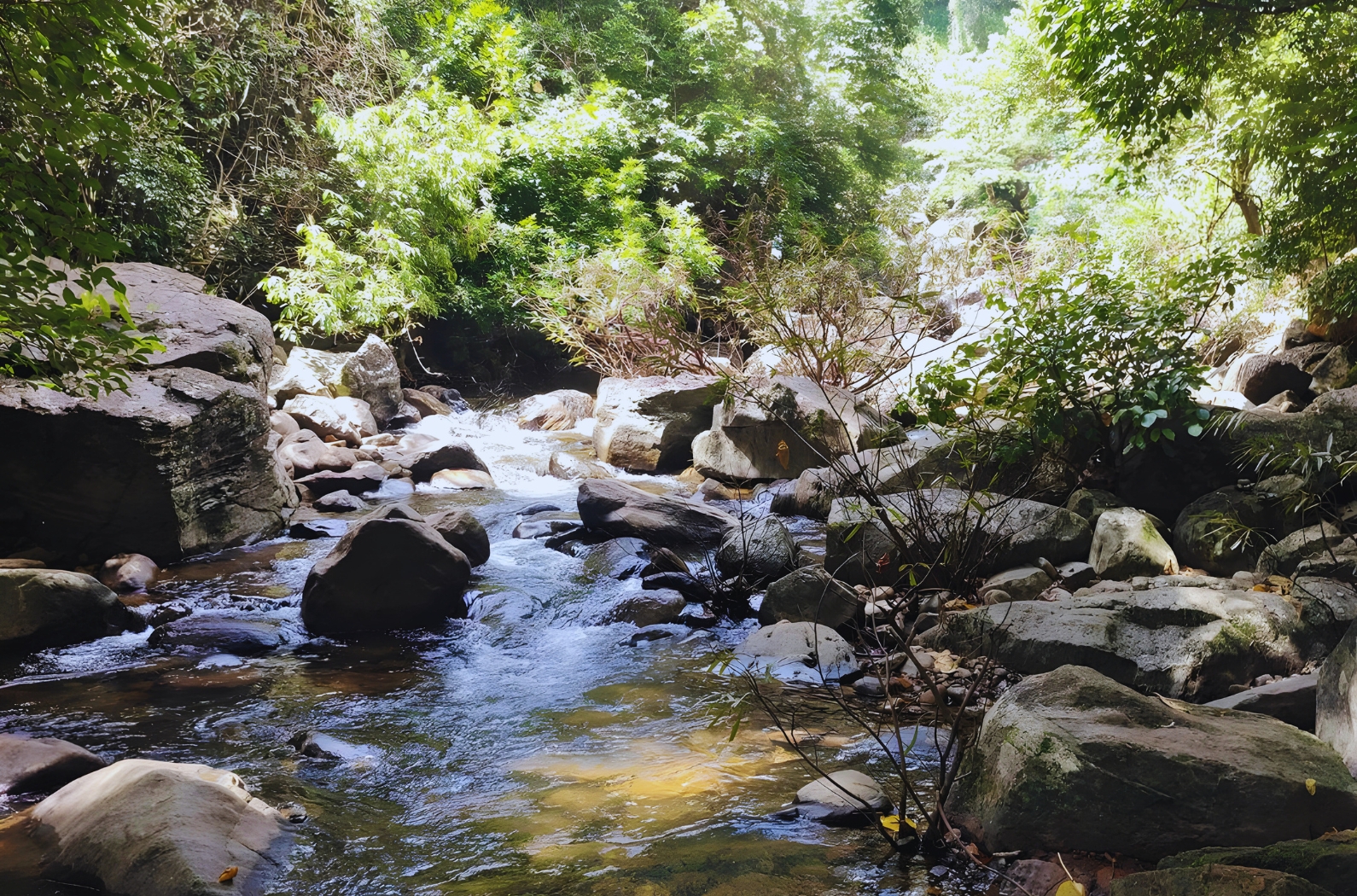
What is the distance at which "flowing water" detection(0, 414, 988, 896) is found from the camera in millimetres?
2789

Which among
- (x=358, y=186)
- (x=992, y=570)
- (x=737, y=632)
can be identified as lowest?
(x=737, y=632)

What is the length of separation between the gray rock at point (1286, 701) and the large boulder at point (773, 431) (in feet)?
17.9

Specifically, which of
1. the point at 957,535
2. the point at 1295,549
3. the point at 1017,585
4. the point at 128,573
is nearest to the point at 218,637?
the point at 128,573

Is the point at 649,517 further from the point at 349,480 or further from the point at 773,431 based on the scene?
the point at 349,480

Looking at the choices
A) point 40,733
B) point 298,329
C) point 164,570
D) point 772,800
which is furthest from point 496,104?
point 772,800

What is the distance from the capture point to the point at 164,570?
21.6 feet

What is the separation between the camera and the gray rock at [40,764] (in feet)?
10.6

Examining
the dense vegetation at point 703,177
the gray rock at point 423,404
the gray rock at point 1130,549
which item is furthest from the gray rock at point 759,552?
the gray rock at point 423,404

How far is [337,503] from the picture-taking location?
8523 millimetres

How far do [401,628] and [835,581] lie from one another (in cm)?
293

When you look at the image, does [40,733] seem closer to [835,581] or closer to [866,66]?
→ [835,581]

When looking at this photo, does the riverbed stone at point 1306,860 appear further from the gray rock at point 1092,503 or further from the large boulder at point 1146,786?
the gray rock at point 1092,503

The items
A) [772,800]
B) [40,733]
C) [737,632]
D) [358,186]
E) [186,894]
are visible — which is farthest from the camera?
[358,186]

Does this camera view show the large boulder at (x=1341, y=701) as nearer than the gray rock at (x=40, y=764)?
Yes
